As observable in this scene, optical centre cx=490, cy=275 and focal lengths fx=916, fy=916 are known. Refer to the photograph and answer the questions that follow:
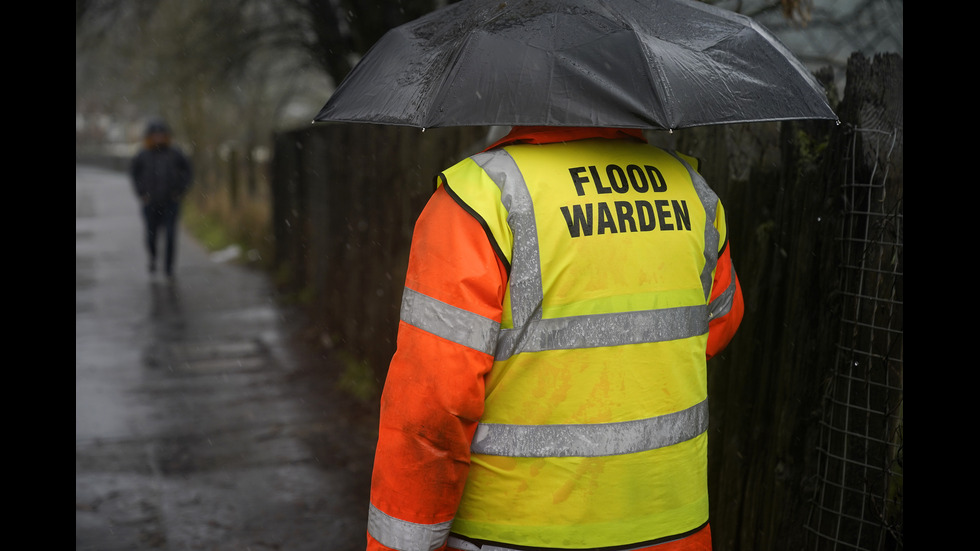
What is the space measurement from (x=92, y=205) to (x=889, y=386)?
25.8 meters

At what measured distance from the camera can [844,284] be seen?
10.3 feet

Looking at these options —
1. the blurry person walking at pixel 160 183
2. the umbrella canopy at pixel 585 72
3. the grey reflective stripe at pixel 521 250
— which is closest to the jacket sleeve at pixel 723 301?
the umbrella canopy at pixel 585 72

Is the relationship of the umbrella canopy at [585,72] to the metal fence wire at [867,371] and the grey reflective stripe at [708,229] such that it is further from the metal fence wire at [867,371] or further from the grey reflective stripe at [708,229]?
the metal fence wire at [867,371]

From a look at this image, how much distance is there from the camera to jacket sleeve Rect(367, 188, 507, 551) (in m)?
2.03

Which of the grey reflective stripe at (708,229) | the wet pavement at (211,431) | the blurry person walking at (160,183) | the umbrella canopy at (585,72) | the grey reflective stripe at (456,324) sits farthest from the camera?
the blurry person walking at (160,183)

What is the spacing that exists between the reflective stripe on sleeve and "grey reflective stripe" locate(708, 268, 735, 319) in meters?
0.96

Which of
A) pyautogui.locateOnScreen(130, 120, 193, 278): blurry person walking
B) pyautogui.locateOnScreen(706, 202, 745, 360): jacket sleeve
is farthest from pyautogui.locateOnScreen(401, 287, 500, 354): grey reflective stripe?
pyautogui.locateOnScreen(130, 120, 193, 278): blurry person walking

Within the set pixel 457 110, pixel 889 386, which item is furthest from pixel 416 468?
pixel 889 386

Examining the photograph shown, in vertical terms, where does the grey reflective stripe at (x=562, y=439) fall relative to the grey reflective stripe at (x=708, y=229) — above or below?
below

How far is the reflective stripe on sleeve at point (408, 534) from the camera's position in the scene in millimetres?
2115

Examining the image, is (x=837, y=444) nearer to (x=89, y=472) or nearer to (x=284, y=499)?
(x=284, y=499)

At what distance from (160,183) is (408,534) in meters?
11.3

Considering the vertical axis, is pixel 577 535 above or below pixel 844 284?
below
